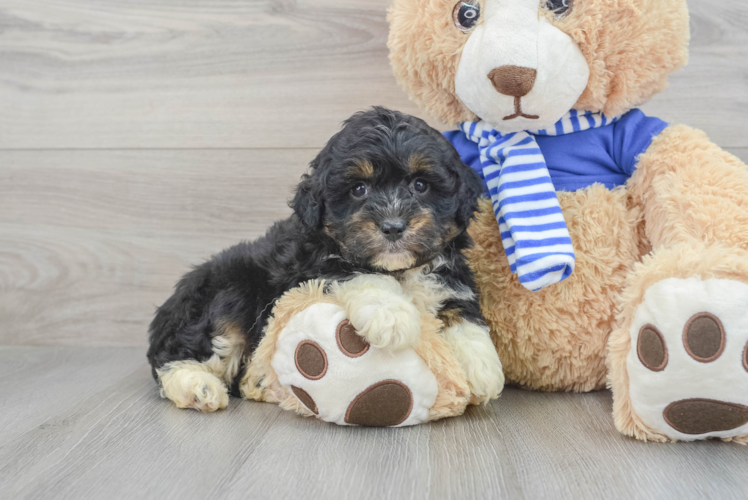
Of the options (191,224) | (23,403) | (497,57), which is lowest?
(23,403)

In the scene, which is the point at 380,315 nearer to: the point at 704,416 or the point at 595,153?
the point at 704,416

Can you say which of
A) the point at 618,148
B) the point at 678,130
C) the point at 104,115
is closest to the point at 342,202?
the point at 618,148

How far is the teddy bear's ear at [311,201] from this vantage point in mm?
1514

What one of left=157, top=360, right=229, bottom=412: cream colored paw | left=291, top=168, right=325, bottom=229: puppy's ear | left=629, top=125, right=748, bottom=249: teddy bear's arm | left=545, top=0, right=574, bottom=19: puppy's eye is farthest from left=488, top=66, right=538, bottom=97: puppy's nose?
left=157, top=360, right=229, bottom=412: cream colored paw

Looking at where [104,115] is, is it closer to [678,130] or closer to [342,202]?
[342,202]

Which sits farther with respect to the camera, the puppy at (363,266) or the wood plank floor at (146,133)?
the wood plank floor at (146,133)

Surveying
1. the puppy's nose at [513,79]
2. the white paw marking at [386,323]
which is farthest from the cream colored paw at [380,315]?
the puppy's nose at [513,79]

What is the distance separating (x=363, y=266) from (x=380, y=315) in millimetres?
210

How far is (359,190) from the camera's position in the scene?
4.83 feet

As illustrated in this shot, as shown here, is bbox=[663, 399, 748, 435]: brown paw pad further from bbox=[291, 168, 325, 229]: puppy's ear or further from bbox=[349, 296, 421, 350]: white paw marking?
bbox=[291, 168, 325, 229]: puppy's ear

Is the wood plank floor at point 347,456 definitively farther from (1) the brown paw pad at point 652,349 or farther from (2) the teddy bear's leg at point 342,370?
(1) the brown paw pad at point 652,349

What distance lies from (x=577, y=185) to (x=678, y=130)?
0.95ft

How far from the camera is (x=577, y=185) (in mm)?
1678

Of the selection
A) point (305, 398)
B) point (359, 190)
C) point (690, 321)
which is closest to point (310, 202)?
point (359, 190)
